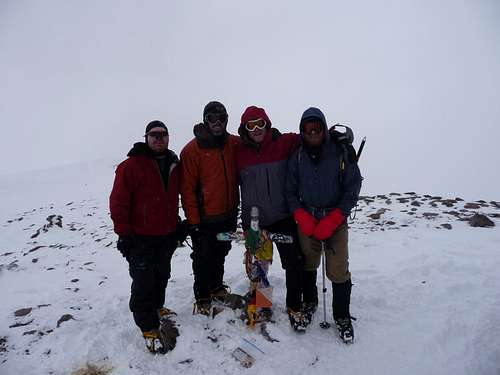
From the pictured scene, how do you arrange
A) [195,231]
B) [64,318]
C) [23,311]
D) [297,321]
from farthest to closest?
[23,311] < [64,318] < [195,231] < [297,321]

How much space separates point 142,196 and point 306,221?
7.19 ft

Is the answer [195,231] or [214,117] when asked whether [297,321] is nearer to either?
[195,231]

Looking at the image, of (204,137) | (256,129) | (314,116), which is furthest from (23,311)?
(314,116)

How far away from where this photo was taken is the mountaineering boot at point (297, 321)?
461 centimetres

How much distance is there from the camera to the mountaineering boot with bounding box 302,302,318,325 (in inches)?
188

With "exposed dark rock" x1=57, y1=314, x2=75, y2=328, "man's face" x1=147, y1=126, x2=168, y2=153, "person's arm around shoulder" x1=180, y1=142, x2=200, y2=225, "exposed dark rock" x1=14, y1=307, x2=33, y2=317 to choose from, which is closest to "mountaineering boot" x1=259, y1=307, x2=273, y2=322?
"person's arm around shoulder" x1=180, y1=142, x2=200, y2=225

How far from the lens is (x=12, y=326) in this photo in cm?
506

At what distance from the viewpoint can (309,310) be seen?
493 centimetres

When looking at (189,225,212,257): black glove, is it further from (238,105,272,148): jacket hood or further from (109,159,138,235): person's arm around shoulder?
(238,105,272,148): jacket hood

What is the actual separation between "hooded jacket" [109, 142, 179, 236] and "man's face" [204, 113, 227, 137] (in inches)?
27.6

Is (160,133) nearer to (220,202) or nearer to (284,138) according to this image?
(220,202)

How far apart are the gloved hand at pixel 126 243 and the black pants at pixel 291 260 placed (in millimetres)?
1858

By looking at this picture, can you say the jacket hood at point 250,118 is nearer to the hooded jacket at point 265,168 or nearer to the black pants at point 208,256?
the hooded jacket at point 265,168

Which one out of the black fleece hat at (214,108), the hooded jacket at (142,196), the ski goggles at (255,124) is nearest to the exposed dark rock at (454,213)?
the ski goggles at (255,124)
